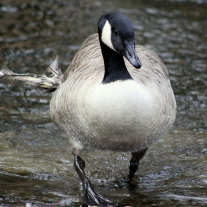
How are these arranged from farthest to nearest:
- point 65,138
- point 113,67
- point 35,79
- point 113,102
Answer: point 65,138 → point 35,79 → point 113,67 → point 113,102

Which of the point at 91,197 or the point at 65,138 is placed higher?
the point at 91,197

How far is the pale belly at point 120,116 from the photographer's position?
6.07 m

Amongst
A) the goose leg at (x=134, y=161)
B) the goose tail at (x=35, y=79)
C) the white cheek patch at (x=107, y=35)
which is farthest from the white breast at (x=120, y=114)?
the goose tail at (x=35, y=79)

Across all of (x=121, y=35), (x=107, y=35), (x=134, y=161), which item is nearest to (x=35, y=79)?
(x=134, y=161)

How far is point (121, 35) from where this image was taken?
6215mm

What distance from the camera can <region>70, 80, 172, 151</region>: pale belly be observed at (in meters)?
6.07

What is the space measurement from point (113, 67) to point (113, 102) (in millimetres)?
468

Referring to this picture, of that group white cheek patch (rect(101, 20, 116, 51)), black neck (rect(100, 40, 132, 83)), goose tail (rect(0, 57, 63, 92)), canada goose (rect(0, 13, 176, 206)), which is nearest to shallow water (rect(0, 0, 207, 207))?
canada goose (rect(0, 13, 176, 206))

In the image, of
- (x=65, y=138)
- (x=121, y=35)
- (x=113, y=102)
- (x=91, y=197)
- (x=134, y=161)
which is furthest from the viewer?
(x=65, y=138)

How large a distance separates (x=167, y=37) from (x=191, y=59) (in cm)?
146

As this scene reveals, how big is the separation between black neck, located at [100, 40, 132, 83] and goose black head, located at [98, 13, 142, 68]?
13cm

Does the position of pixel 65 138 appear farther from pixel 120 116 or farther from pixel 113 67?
pixel 120 116

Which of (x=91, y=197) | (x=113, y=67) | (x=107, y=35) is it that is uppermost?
(x=107, y=35)

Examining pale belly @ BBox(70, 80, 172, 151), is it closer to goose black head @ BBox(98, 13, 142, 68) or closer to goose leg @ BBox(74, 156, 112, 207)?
goose black head @ BBox(98, 13, 142, 68)
